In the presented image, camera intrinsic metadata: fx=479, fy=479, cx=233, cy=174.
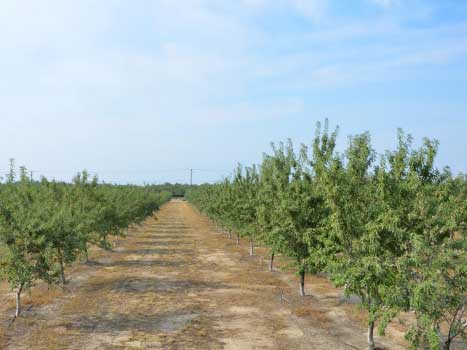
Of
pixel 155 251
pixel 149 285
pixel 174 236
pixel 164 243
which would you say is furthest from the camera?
pixel 174 236

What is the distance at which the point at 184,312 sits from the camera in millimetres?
19281

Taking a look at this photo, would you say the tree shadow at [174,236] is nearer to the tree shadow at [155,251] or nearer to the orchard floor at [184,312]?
the tree shadow at [155,251]

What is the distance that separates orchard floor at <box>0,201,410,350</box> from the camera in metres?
15.6

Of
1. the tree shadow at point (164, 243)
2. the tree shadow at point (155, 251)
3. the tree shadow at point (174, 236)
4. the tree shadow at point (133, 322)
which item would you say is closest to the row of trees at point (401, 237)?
the tree shadow at point (133, 322)

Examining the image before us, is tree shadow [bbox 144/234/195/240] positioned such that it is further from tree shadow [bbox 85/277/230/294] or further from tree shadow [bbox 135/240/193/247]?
tree shadow [bbox 85/277/230/294]

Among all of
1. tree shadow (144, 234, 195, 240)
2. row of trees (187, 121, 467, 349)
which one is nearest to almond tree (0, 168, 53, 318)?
row of trees (187, 121, 467, 349)

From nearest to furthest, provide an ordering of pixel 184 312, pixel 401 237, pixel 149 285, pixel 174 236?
pixel 401 237, pixel 184 312, pixel 149 285, pixel 174 236

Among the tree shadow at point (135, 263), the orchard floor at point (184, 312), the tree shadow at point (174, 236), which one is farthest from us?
the tree shadow at point (174, 236)

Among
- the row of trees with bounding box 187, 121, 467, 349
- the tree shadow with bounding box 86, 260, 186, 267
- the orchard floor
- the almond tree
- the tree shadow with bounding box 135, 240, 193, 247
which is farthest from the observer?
the tree shadow with bounding box 135, 240, 193, 247

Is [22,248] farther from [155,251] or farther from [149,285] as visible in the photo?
[155,251]

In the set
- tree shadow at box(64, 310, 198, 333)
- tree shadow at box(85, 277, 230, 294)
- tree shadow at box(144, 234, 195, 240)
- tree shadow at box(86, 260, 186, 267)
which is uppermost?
tree shadow at box(144, 234, 195, 240)

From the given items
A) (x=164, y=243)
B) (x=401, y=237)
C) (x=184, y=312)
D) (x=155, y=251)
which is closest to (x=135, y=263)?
(x=155, y=251)

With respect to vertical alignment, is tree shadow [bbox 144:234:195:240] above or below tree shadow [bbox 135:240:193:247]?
above

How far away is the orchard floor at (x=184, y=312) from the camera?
15.6 m
